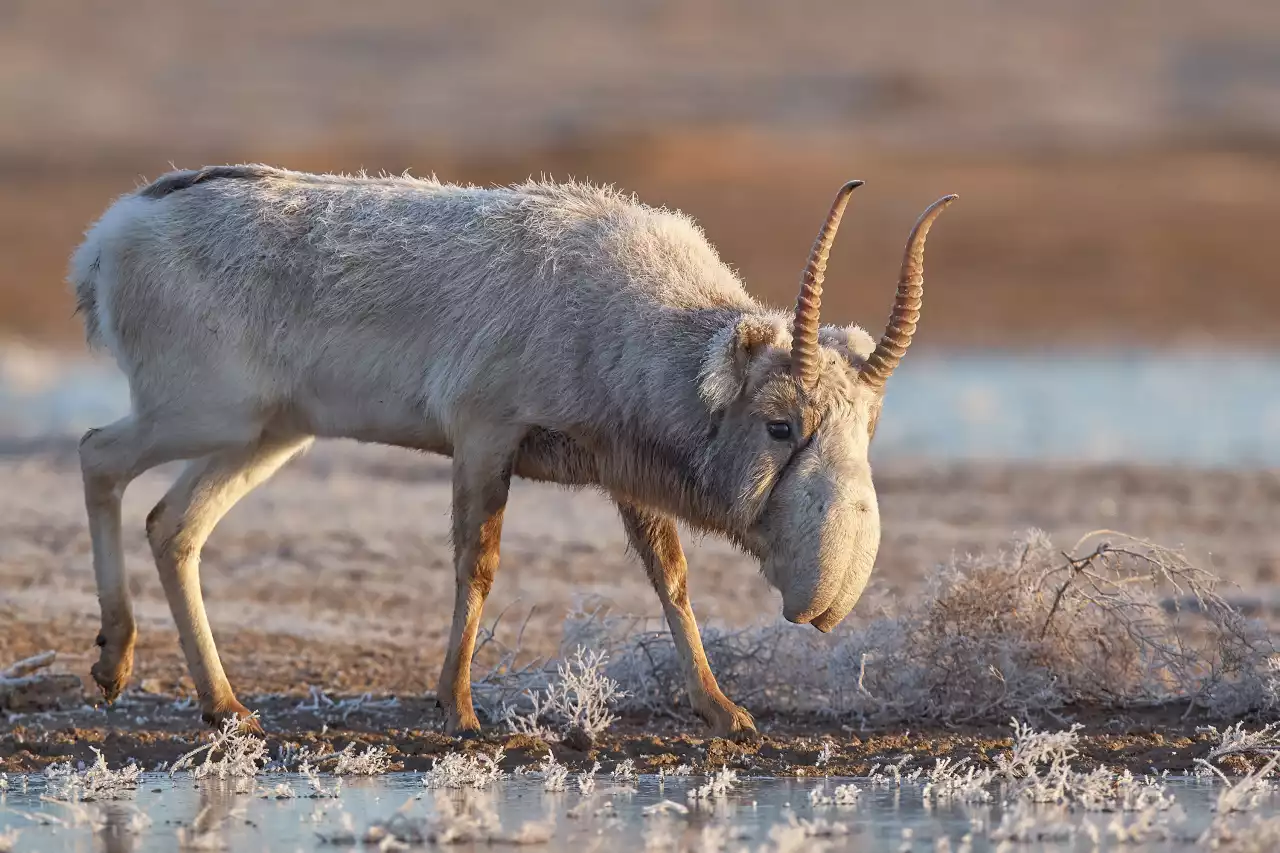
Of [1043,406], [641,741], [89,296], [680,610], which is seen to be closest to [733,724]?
[641,741]

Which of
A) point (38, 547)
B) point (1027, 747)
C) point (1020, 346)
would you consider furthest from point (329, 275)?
point (1020, 346)

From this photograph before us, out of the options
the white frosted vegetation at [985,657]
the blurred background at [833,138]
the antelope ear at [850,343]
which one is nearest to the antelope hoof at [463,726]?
the white frosted vegetation at [985,657]

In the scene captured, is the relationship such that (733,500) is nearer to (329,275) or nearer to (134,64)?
(329,275)

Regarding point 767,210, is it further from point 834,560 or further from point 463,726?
point 834,560

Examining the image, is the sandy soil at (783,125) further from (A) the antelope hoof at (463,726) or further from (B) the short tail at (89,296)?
(A) the antelope hoof at (463,726)

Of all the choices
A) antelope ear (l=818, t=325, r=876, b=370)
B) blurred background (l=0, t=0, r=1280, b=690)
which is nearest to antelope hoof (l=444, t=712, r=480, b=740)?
→ blurred background (l=0, t=0, r=1280, b=690)

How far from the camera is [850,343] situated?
740cm

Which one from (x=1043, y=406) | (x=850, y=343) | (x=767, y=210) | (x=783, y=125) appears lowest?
(x=850, y=343)

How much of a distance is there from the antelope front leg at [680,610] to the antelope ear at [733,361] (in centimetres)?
85

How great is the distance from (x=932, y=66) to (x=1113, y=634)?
72122mm

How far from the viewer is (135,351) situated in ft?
27.1

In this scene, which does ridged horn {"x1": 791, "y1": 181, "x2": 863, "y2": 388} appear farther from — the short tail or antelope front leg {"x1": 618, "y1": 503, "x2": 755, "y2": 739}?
the short tail

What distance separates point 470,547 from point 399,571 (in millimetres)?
4043

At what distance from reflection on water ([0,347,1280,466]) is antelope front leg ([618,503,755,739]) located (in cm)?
882
